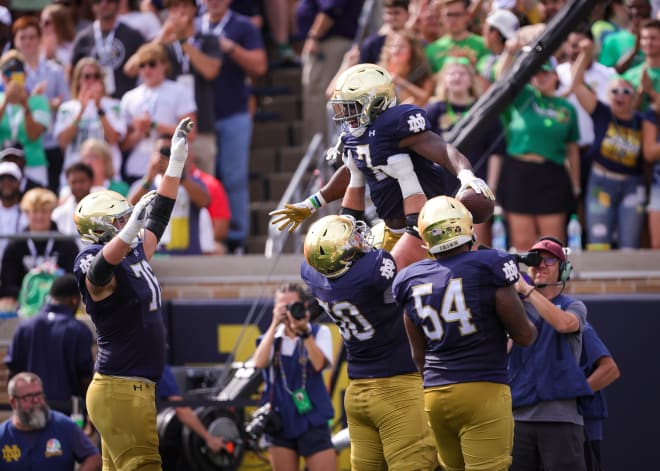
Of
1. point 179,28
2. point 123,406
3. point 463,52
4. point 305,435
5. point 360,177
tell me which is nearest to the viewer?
point 123,406

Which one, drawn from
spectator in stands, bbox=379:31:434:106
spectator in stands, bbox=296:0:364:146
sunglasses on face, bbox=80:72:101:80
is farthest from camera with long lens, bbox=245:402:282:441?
spectator in stands, bbox=296:0:364:146

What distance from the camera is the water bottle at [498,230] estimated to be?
35.7ft

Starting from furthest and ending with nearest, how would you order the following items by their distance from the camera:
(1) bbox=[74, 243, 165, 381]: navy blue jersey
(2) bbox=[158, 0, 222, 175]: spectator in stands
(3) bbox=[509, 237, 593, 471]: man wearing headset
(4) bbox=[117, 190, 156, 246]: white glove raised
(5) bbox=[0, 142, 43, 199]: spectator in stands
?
1. (2) bbox=[158, 0, 222, 175]: spectator in stands
2. (5) bbox=[0, 142, 43, 199]: spectator in stands
3. (3) bbox=[509, 237, 593, 471]: man wearing headset
4. (1) bbox=[74, 243, 165, 381]: navy blue jersey
5. (4) bbox=[117, 190, 156, 246]: white glove raised

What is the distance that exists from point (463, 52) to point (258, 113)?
11.0 ft

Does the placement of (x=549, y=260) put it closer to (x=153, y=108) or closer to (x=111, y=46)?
(x=153, y=108)

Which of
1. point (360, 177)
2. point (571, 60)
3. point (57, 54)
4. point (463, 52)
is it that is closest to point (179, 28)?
point (57, 54)

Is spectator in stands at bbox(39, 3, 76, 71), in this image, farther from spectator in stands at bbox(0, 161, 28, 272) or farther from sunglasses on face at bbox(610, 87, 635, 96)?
sunglasses on face at bbox(610, 87, 635, 96)

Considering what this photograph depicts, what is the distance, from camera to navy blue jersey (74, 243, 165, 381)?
24.1 ft

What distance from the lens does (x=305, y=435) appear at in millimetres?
9047

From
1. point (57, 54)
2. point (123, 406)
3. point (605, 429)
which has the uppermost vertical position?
point (57, 54)

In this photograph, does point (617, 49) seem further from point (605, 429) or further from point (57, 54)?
point (57, 54)

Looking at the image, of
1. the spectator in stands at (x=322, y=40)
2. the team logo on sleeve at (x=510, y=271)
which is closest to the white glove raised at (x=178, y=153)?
the team logo on sleeve at (x=510, y=271)

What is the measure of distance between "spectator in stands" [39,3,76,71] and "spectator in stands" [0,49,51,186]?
0.97 m

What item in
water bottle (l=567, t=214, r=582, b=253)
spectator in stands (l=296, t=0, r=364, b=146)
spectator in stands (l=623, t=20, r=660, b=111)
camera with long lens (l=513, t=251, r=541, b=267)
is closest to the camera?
camera with long lens (l=513, t=251, r=541, b=267)
